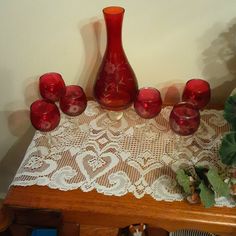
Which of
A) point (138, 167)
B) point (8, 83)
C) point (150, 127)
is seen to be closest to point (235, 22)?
point (150, 127)

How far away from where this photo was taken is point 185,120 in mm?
813

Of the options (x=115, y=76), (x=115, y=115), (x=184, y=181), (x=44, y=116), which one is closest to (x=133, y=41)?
(x=115, y=76)

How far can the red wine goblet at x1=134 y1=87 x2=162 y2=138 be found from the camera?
90cm

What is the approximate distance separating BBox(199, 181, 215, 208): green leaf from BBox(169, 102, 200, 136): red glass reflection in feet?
0.60

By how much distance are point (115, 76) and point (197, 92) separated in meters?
0.25

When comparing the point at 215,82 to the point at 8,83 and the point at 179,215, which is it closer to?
the point at 179,215

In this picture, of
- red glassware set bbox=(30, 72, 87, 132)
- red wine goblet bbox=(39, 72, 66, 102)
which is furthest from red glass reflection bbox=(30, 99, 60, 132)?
red wine goblet bbox=(39, 72, 66, 102)

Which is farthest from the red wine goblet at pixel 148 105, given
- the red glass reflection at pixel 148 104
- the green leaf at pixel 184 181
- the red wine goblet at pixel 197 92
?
the green leaf at pixel 184 181

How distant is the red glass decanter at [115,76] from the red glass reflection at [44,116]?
0.15 meters

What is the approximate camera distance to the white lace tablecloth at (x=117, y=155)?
0.77 m

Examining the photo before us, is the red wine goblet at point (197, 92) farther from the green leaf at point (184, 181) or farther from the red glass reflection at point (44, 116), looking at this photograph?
the red glass reflection at point (44, 116)

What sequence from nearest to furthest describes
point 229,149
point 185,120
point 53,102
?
point 229,149, point 185,120, point 53,102

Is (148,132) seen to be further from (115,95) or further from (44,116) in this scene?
(44,116)

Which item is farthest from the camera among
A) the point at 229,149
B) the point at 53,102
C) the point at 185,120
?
the point at 53,102
